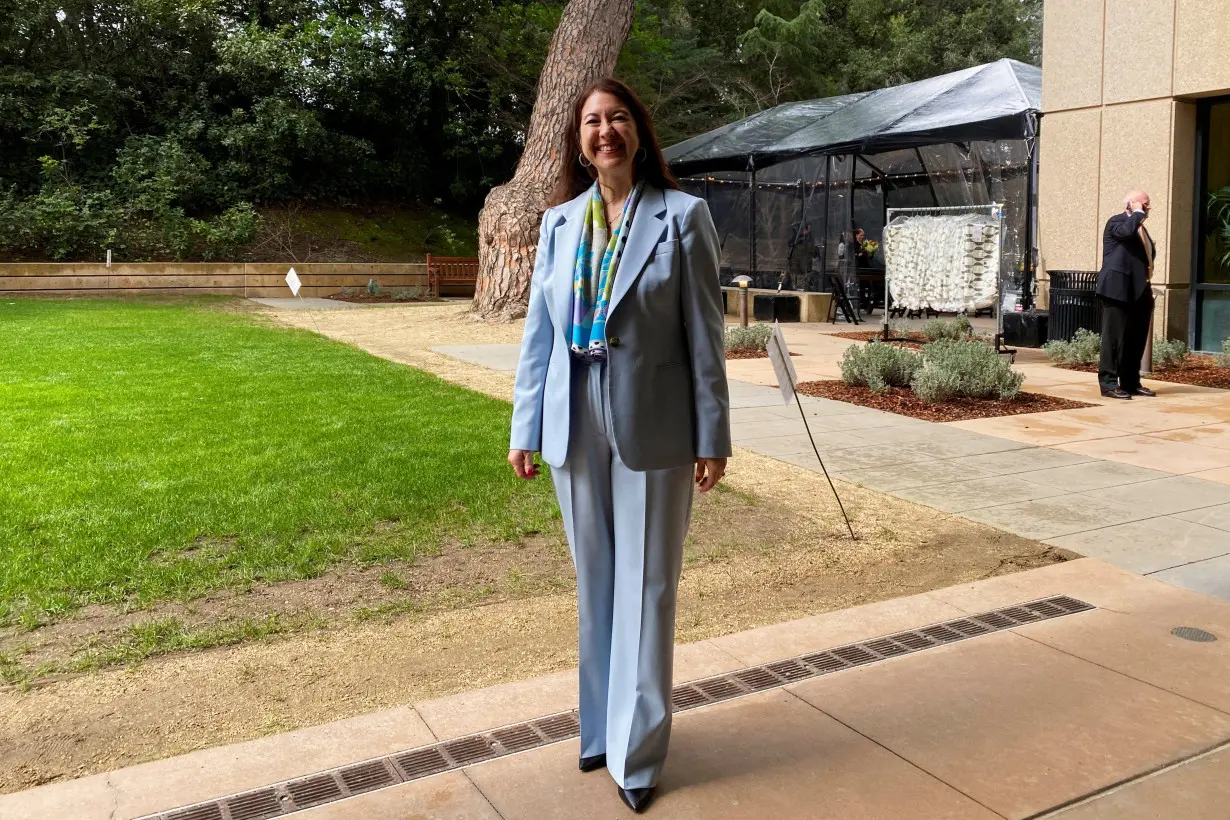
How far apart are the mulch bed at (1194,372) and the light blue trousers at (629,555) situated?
9660mm

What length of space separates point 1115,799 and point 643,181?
2092 millimetres

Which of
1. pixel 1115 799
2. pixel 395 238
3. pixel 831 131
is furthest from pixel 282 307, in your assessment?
pixel 1115 799

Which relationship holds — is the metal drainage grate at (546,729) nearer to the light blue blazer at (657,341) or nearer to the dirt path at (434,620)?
the dirt path at (434,620)

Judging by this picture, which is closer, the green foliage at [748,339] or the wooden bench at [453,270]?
the green foliage at [748,339]

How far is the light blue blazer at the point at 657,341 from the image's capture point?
2793 millimetres

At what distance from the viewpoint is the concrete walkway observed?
17.9 ft

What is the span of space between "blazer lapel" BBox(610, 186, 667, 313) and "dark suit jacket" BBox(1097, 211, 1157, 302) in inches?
326

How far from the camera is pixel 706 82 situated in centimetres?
3169

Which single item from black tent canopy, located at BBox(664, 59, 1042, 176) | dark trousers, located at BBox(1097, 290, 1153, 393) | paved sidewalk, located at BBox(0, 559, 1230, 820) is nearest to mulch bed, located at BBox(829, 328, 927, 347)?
black tent canopy, located at BBox(664, 59, 1042, 176)

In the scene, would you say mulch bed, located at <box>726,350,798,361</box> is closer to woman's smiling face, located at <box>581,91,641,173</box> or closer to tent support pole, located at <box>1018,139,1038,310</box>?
tent support pole, located at <box>1018,139,1038,310</box>

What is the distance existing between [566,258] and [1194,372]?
10.8 meters

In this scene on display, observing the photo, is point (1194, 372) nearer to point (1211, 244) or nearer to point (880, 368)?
point (1211, 244)

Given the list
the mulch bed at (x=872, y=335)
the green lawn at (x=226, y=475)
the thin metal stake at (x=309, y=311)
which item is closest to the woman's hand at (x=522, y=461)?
the green lawn at (x=226, y=475)

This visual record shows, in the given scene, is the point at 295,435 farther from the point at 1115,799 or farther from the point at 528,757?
the point at 1115,799
